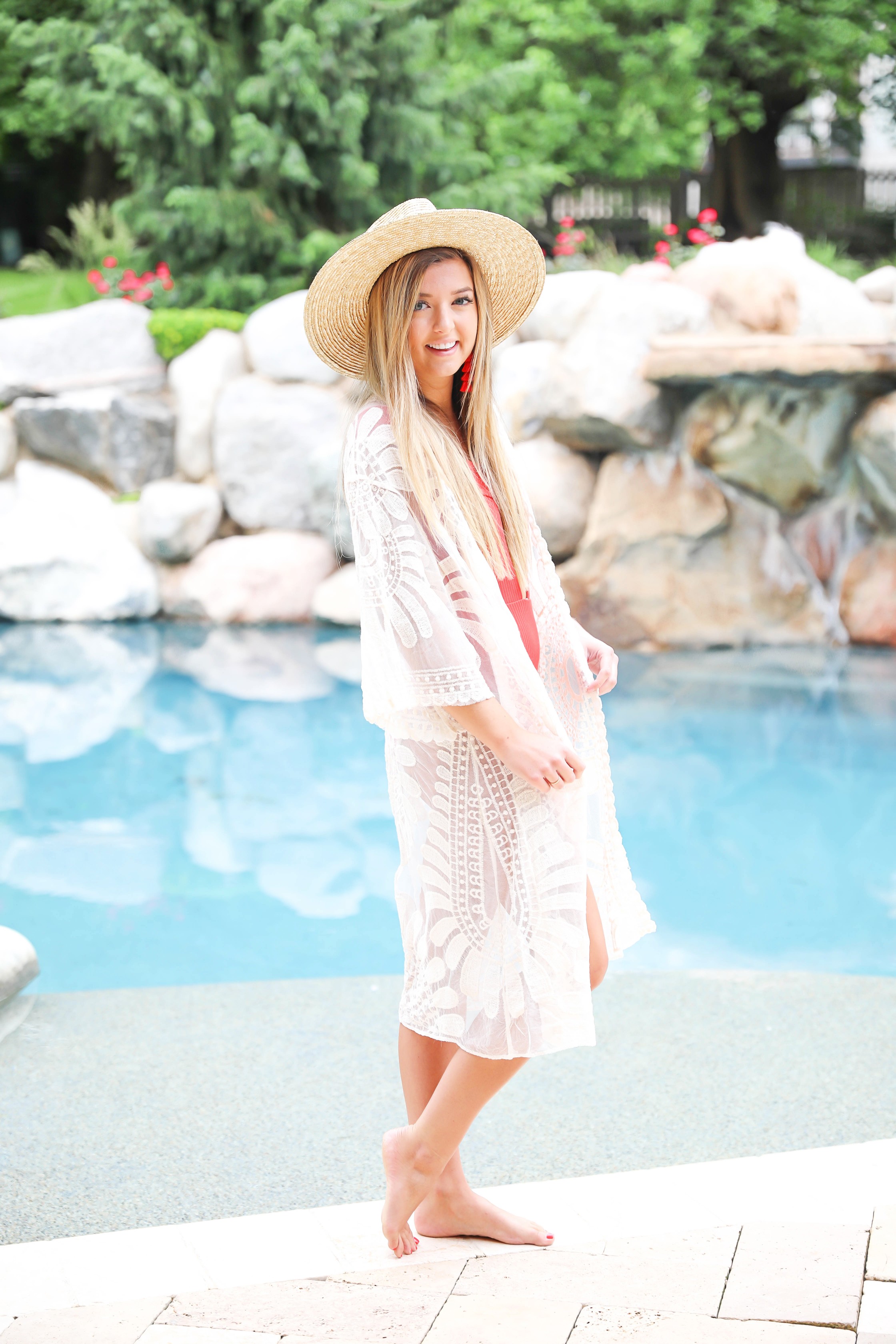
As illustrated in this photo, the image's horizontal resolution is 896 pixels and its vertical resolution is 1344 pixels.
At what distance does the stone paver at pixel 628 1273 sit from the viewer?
1841 millimetres

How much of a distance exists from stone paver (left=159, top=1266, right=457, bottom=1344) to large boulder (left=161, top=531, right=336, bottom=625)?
8542 millimetres

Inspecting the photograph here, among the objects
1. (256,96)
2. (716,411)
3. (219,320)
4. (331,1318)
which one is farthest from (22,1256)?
(256,96)

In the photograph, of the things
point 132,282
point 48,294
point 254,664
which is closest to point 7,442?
point 132,282

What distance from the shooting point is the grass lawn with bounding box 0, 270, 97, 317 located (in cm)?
1377

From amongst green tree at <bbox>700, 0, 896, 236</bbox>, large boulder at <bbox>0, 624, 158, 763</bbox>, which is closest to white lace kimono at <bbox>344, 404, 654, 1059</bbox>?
large boulder at <bbox>0, 624, 158, 763</bbox>

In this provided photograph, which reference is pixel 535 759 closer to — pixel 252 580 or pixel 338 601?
pixel 338 601

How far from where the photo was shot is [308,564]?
1045 cm

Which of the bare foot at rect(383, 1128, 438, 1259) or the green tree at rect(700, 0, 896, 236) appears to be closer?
the bare foot at rect(383, 1128, 438, 1259)

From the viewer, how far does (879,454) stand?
344 inches

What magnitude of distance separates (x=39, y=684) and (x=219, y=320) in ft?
14.7

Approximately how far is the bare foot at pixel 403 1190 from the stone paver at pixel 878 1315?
0.67 meters

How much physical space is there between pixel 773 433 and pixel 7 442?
20.7 feet

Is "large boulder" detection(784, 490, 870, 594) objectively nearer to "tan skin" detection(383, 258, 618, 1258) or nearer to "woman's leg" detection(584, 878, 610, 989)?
"tan skin" detection(383, 258, 618, 1258)

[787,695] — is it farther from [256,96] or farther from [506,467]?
[256,96]
